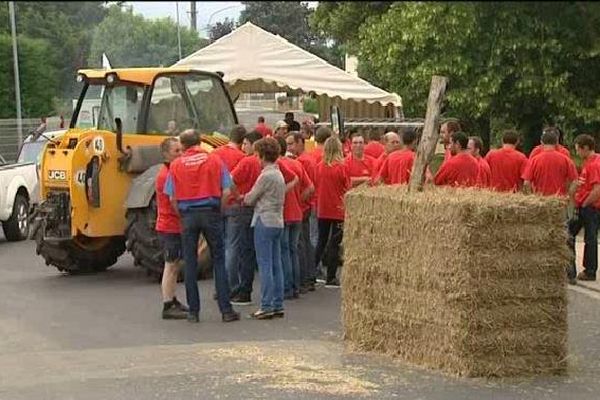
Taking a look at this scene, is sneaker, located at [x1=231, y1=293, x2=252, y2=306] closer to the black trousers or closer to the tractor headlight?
the black trousers

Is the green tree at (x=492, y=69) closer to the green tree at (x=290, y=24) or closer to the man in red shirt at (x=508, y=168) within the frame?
the green tree at (x=290, y=24)

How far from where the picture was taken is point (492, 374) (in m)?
8.01

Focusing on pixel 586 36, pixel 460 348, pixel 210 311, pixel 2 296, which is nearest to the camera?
pixel 586 36

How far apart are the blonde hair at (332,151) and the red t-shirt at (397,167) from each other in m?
0.94

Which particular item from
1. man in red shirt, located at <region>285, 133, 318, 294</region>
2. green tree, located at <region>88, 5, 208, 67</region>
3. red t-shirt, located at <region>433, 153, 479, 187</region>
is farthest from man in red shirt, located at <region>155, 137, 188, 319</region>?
green tree, located at <region>88, 5, 208, 67</region>

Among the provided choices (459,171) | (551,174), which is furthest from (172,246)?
(551,174)

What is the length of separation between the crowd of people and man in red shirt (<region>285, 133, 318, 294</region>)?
0.05 ft

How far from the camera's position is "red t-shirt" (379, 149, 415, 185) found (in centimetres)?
1130

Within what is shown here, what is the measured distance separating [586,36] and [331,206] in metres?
7.61

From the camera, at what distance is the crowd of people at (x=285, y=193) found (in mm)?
10297

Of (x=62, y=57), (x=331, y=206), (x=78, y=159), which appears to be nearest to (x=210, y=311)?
(x=331, y=206)

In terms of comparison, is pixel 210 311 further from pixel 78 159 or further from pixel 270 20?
pixel 270 20

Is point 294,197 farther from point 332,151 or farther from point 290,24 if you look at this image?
point 290,24

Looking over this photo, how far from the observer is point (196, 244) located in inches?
408
